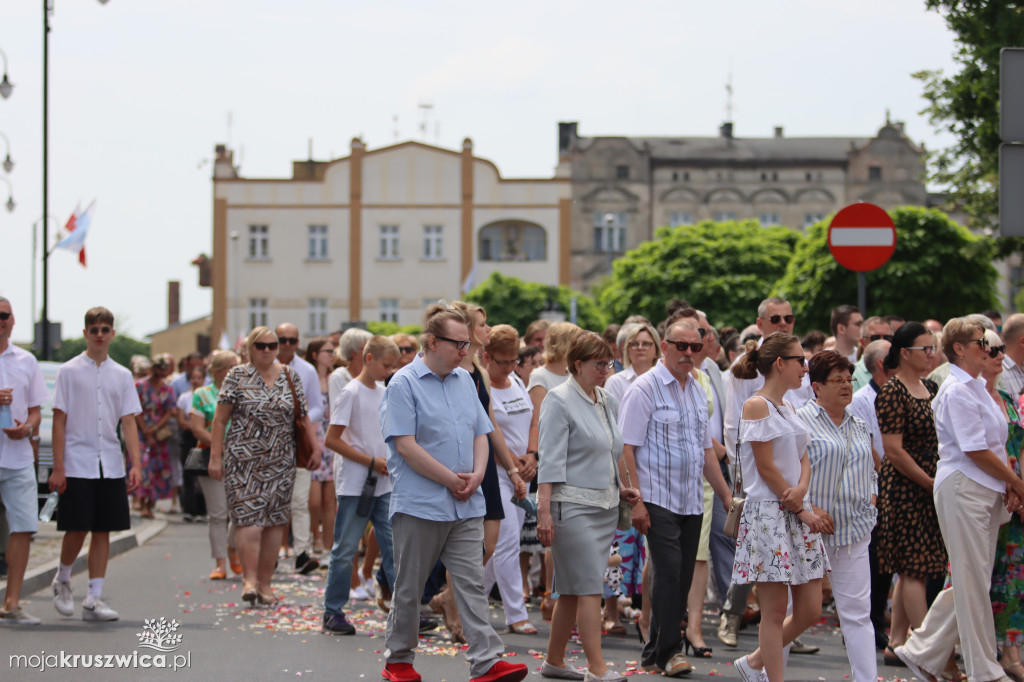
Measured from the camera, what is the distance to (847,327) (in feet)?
35.3

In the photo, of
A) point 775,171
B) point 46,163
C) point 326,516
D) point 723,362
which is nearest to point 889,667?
point 723,362

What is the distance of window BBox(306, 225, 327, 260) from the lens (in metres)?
68.1

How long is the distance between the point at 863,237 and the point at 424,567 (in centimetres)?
604

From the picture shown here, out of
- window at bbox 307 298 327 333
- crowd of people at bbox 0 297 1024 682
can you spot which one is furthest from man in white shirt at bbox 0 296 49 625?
window at bbox 307 298 327 333

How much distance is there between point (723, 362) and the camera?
12000 millimetres

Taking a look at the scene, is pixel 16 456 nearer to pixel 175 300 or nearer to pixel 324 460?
pixel 324 460

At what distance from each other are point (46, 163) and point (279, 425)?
17.0 m

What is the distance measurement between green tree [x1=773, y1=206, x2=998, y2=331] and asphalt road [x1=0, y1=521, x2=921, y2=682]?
26.7m

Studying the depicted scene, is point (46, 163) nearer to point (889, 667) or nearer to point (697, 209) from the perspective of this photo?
point (889, 667)

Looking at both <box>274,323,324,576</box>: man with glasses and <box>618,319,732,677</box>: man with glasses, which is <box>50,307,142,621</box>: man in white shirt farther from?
<box>618,319,732,677</box>: man with glasses

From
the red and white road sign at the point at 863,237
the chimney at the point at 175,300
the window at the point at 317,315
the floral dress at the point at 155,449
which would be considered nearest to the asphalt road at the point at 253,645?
the red and white road sign at the point at 863,237

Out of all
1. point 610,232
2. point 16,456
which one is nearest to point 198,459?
point 16,456

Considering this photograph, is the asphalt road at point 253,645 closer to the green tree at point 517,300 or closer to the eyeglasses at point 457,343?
the eyeglasses at point 457,343

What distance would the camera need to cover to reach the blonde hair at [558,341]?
890cm
